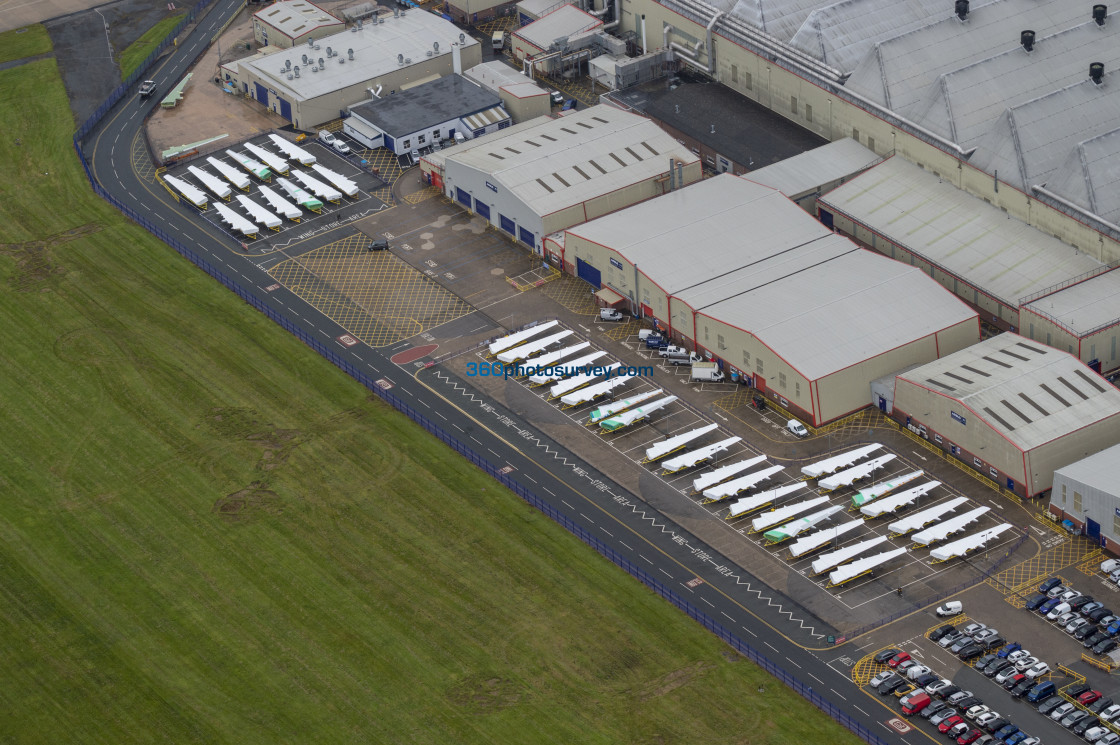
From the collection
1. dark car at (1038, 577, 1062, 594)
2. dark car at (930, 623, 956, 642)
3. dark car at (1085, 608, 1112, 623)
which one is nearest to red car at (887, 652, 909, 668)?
dark car at (930, 623, 956, 642)

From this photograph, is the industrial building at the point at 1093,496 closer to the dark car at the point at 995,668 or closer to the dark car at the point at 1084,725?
the dark car at the point at 995,668

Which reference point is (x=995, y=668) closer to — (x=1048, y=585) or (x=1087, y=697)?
(x=1087, y=697)

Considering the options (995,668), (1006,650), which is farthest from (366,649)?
(1006,650)

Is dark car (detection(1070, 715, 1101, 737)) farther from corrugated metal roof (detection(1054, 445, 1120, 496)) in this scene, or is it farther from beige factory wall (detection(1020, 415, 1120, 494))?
beige factory wall (detection(1020, 415, 1120, 494))

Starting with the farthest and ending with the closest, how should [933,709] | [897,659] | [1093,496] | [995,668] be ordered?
[1093,496] → [897,659] → [995,668] → [933,709]

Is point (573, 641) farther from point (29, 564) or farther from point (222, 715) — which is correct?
point (29, 564)

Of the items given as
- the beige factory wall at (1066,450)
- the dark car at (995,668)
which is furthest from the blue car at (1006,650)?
the beige factory wall at (1066,450)
